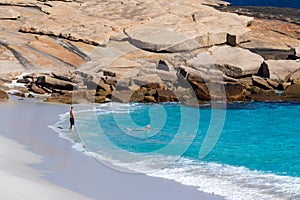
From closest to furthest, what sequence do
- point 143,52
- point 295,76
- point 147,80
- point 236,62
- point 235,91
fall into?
point 235,91 < point 147,80 < point 295,76 < point 236,62 < point 143,52

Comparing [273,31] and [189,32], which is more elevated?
[189,32]

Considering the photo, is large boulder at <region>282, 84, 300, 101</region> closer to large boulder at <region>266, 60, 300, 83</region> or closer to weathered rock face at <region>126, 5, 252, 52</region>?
large boulder at <region>266, 60, 300, 83</region>

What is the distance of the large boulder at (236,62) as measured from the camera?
36781 mm

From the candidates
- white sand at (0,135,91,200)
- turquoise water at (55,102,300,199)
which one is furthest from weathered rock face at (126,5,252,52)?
white sand at (0,135,91,200)

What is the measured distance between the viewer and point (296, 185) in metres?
13.9

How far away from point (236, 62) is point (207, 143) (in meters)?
18.2

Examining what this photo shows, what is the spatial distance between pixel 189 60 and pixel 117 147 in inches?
798

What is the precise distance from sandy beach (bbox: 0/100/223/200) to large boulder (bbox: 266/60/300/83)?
71.6 feet

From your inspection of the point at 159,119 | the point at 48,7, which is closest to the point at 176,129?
the point at 159,119

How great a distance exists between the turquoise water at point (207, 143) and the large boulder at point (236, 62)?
6107 millimetres

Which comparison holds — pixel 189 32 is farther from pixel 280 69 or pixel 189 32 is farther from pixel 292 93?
pixel 292 93

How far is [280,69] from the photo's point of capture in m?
37.6

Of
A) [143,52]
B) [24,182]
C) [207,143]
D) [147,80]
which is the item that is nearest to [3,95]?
[147,80]

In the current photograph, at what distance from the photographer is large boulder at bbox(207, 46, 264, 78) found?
36781 millimetres
